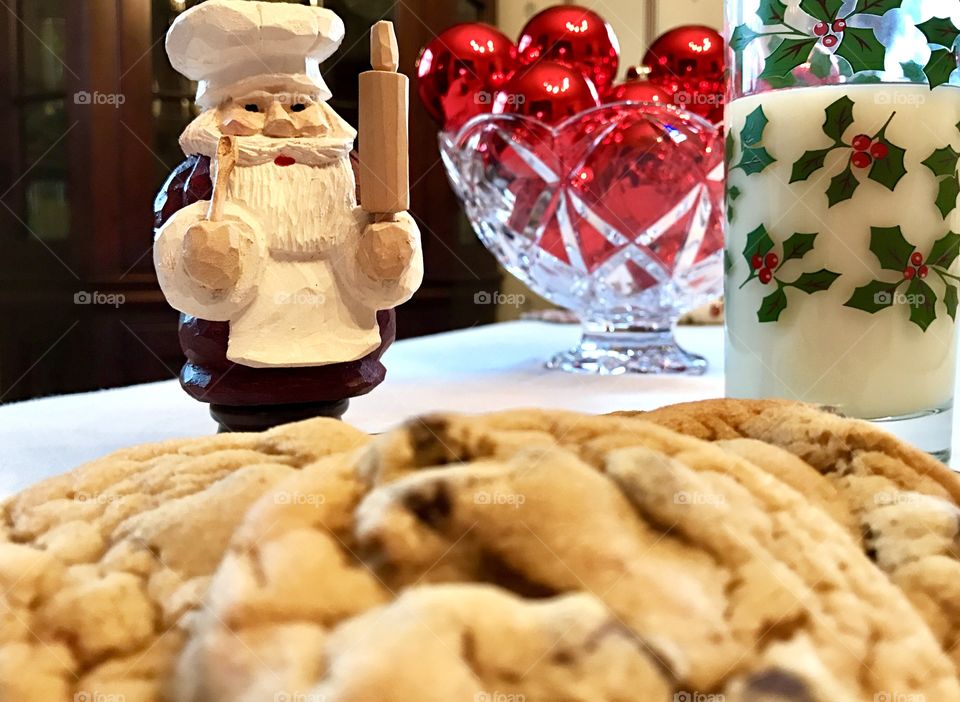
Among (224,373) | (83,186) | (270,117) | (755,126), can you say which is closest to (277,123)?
(270,117)

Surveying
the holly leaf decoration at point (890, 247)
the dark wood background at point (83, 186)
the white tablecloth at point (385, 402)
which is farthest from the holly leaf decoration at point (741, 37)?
the dark wood background at point (83, 186)

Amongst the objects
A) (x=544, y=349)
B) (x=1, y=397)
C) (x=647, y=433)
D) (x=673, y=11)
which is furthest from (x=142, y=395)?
(x=673, y=11)

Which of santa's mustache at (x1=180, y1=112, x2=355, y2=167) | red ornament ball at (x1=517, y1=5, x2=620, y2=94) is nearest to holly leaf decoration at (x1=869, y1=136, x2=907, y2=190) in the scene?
santa's mustache at (x1=180, y1=112, x2=355, y2=167)

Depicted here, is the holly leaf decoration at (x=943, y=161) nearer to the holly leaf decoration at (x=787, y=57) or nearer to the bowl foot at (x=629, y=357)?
the holly leaf decoration at (x=787, y=57)

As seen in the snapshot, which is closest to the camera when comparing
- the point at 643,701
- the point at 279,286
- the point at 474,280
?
the point at 643,701

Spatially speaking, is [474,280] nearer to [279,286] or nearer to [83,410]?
[83,410]

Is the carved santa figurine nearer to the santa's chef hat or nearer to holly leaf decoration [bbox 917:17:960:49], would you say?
the santa's chef hat
